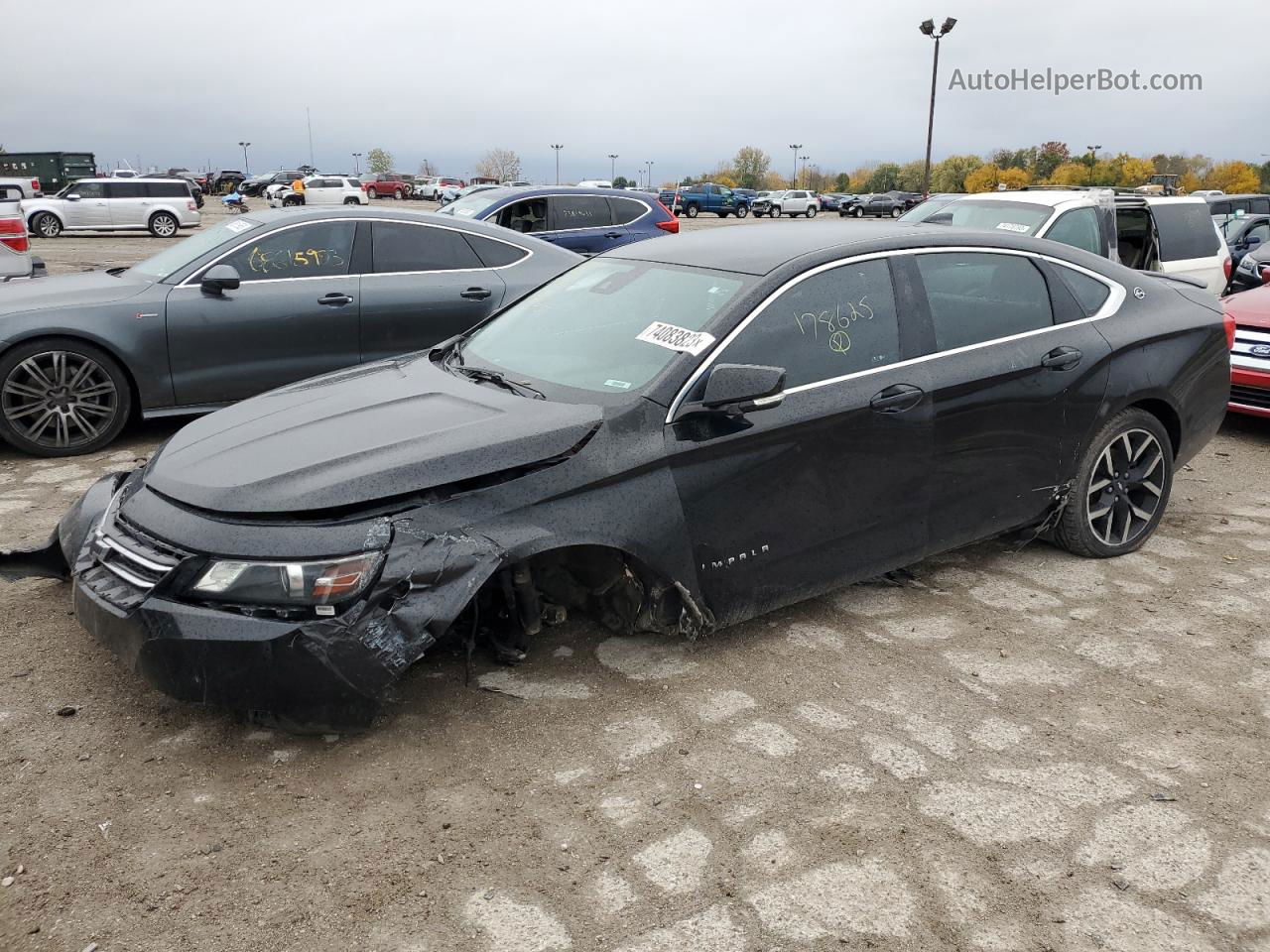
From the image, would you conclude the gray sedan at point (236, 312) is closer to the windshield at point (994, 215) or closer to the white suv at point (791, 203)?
the windshield at point (994, 215)

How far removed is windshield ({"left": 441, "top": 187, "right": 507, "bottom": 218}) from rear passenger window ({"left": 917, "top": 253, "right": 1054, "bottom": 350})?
8.05 metres

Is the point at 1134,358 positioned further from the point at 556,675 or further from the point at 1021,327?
the point at 556,675

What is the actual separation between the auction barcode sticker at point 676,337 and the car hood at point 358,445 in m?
0.41

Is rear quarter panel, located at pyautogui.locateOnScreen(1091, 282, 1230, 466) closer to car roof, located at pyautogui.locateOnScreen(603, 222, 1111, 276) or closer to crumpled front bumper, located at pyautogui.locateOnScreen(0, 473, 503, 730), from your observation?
car roof, located at pyautogui.locateOnScreen(603, 222, 1111, 276)

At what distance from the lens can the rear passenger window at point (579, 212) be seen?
40.5ft

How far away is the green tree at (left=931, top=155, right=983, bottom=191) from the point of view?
293 ft

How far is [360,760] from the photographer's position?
3123mm

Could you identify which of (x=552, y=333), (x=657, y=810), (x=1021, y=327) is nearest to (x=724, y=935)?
(x=657, y=810)

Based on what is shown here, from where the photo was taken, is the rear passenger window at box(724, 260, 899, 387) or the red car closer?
the rear passenger window at box(724, 260, 899, 387)

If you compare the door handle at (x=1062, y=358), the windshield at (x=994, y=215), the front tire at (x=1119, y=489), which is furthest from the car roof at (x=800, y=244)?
the windshield at (x=994, y=215)

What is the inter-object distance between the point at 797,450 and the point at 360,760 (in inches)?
70.1

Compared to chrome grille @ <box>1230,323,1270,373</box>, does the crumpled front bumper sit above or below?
below

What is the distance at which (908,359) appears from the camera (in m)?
3.97

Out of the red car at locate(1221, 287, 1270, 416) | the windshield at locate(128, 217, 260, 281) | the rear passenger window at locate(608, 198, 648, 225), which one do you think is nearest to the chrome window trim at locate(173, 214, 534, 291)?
the windshield at locate(128, 217, 260, 281)
